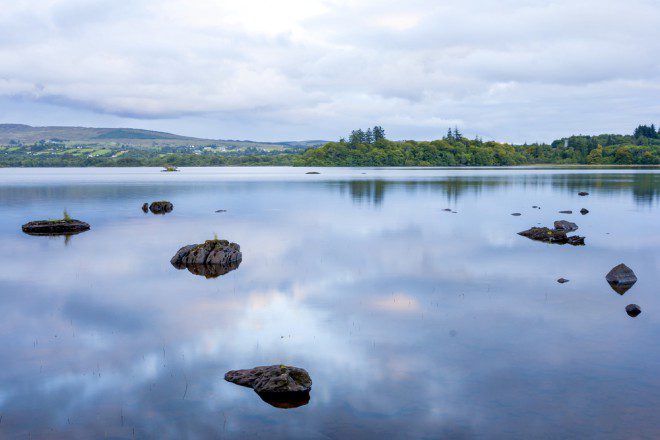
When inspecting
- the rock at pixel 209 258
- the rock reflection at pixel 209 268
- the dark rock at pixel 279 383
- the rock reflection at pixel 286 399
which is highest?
the rock at pixel 209 258

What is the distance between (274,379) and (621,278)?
23.2 m

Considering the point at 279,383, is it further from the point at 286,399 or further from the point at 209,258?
the point at 209,258

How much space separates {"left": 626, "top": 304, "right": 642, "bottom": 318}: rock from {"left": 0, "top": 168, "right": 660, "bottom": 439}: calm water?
352 mm

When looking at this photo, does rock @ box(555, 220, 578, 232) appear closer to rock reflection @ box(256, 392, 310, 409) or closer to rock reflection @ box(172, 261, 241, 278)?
rock reflection @ box(172, 261, 241, 278)

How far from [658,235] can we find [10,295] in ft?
171

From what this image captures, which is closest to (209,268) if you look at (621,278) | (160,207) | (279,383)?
(279,383)

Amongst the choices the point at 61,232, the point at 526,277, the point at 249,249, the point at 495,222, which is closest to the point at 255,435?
the point at 526,277

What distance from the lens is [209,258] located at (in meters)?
35.3

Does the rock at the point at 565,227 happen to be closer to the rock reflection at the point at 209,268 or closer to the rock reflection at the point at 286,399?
the rock reflection at the point at 209,268

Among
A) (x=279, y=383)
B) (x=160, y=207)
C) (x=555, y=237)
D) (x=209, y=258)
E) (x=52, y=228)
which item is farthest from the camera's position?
(x=160, y=207)

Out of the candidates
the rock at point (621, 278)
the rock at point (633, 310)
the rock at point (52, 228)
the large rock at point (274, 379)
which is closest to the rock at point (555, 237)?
the rock at point (621, 278)

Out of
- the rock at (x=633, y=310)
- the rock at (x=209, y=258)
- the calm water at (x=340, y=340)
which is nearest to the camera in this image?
the calm water at (x=340, y=340)

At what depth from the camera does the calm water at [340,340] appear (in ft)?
47.9

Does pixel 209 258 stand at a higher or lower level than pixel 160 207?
lower
